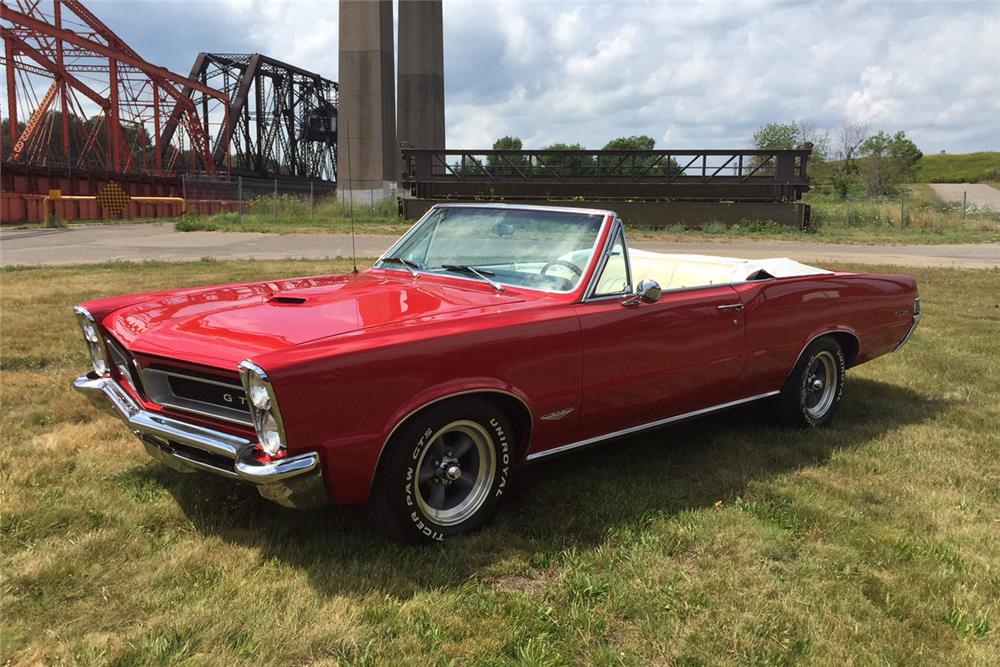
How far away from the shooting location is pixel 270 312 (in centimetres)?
311

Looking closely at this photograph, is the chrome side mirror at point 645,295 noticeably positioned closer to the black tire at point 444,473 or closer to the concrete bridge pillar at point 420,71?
the black tire at point 444,473

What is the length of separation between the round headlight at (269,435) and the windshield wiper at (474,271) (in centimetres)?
136

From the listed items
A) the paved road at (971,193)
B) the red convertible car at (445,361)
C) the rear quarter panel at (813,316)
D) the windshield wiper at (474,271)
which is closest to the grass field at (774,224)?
the rear quarter panel at (813,316)

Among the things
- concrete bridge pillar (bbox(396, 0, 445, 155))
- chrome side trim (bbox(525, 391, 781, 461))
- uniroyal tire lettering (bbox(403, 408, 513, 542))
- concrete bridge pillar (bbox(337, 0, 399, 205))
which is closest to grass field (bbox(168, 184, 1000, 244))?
concrete bridge pillar (bbox(337, 0, 399, 205))

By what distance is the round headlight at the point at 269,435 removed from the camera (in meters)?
2.52

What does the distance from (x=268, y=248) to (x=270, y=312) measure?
575 inches

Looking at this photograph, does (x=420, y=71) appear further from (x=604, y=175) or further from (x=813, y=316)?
(x=813, y=316)

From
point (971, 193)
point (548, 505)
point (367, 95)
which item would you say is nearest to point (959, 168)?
point (971, 193)

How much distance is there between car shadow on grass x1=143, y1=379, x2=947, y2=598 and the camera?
283 centimetres

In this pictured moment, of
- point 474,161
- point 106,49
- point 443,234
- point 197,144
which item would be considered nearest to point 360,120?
point 106,49

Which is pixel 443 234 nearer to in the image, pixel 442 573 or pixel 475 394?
pixel 475 394

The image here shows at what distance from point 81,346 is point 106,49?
139 ft

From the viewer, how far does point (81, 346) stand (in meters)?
6.25

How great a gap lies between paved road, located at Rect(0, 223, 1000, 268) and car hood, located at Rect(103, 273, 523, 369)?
11318mm
